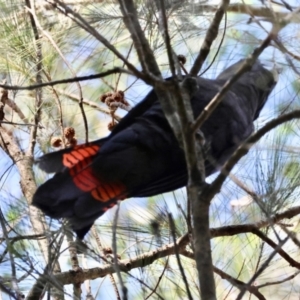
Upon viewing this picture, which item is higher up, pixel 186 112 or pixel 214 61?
pixel 214 61

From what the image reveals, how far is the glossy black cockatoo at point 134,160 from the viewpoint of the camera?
135cm

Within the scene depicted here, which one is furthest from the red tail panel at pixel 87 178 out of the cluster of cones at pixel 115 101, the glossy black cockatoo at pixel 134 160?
the cluster of cones at pixel 115 101

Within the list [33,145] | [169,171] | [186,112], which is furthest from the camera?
[33,145]

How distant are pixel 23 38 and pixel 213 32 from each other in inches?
36.6

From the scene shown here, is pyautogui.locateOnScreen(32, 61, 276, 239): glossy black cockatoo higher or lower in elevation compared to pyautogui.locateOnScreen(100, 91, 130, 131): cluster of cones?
lower

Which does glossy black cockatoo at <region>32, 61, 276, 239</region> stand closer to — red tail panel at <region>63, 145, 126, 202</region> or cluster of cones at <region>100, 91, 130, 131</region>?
red tail panel at <region>63, 145, 126, 202</region>

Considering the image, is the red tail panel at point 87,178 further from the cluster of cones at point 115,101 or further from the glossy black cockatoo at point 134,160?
the cluster of cones at point 115,101

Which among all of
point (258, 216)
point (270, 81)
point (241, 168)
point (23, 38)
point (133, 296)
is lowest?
point (133, 296)

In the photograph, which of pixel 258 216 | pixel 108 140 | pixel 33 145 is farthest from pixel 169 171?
pixel 33 145

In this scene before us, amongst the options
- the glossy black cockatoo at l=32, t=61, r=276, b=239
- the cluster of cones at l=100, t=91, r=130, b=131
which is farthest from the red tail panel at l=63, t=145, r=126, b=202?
the cluster of cones at l=100, t=91, r=130, b=131

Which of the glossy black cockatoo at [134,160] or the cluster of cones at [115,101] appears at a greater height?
the cluster of cones at [115,101]

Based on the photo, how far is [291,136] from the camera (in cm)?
167

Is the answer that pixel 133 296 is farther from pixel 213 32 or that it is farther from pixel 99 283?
pixel 213 32

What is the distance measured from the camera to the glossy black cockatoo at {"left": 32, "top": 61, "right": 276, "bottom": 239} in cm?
135
